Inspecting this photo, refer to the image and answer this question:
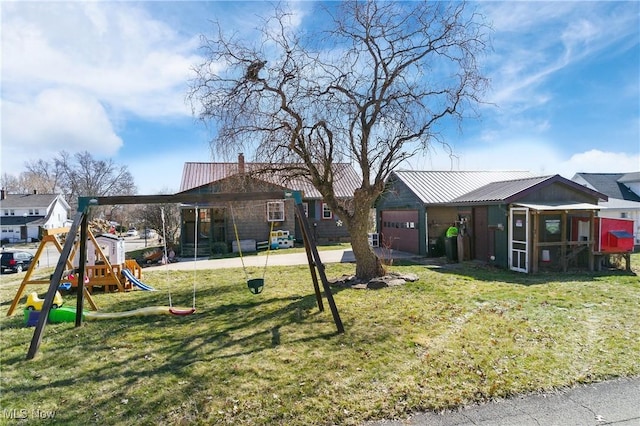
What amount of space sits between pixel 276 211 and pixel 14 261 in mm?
12133

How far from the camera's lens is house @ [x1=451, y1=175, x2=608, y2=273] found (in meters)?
11.7

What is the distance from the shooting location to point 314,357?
16.6ft

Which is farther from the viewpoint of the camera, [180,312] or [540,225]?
[540,225]

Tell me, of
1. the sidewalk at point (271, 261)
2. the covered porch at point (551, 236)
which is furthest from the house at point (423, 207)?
the covered porch at point (551, 236)

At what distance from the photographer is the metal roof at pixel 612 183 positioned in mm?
24656

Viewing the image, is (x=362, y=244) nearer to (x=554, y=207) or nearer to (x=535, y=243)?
(x=535, y=243)

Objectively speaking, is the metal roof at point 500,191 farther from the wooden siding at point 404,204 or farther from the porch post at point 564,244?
the wooden siding at point 404,204

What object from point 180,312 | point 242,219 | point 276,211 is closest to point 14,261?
point 242,219

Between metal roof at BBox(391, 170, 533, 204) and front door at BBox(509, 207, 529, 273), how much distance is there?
3439 mm

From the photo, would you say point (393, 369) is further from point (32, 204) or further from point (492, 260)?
point (32, 204)

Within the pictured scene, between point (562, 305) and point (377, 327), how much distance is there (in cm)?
396

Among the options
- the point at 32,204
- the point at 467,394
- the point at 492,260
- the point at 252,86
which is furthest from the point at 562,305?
the point at 32,204

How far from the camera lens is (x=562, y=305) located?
7.46 m

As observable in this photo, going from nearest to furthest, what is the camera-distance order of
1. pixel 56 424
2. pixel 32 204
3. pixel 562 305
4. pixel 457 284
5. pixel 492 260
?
pixel 56 424 → pixel 562 305 → pixel 457 284 → pixel 492 260 → pixel 32 204
